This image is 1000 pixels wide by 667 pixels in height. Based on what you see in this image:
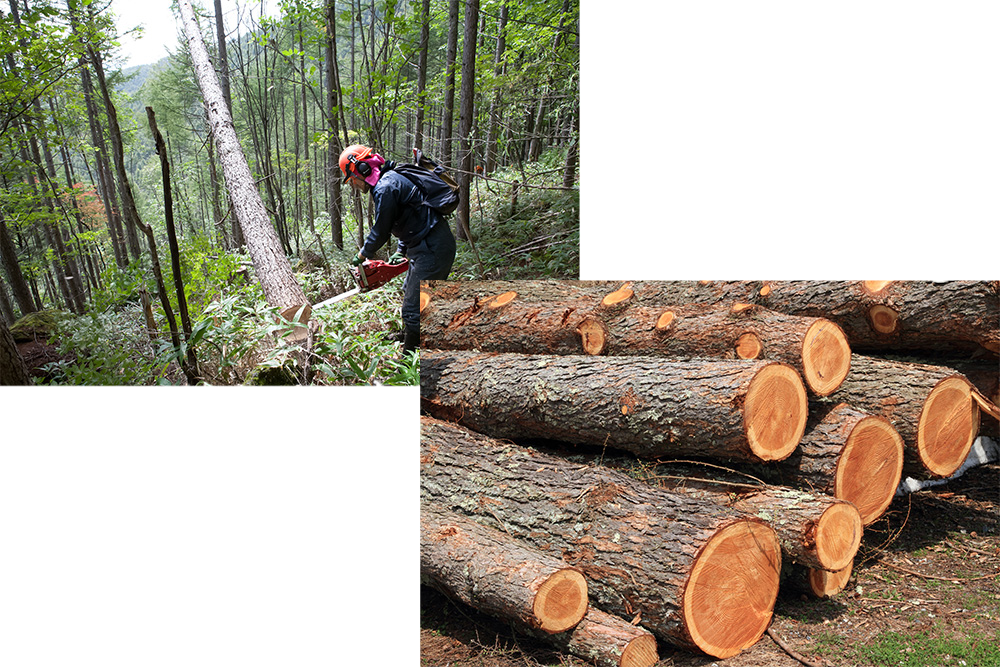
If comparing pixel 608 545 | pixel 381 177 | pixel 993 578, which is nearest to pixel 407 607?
pixel 608 545

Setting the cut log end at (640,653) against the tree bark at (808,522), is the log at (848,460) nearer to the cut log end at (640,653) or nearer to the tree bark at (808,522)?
the tree bark at (808,522)

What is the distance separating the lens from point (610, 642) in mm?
1805

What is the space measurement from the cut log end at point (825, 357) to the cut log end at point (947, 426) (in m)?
0.28

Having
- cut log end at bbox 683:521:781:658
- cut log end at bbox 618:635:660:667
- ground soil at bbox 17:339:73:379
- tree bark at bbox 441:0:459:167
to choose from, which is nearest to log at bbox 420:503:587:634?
cut log end at bbox 618:635:660:667

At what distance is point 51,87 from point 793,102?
2895 mm

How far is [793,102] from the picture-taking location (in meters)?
2.66

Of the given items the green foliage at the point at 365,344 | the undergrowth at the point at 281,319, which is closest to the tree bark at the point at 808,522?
the undergrowth at the point at 281,319

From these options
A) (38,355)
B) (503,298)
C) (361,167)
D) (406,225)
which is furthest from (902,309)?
(38,355)

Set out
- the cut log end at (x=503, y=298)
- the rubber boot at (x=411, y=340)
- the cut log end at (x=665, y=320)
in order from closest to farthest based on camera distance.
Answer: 1. the cut log end at (x=665, y=320)
2. the cut log end at (x=503, y=298)
3. the rubber boot at (x=411, y=340)

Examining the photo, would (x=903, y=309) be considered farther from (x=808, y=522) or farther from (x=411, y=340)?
(x=411, y=340)

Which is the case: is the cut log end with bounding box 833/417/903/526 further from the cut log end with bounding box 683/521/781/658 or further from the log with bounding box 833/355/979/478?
the cut log end with bounding box 683/521/781/658

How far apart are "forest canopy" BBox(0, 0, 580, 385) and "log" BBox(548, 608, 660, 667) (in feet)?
3.86

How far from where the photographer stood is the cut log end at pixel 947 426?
2.03 metres

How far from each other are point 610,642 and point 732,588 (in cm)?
35
